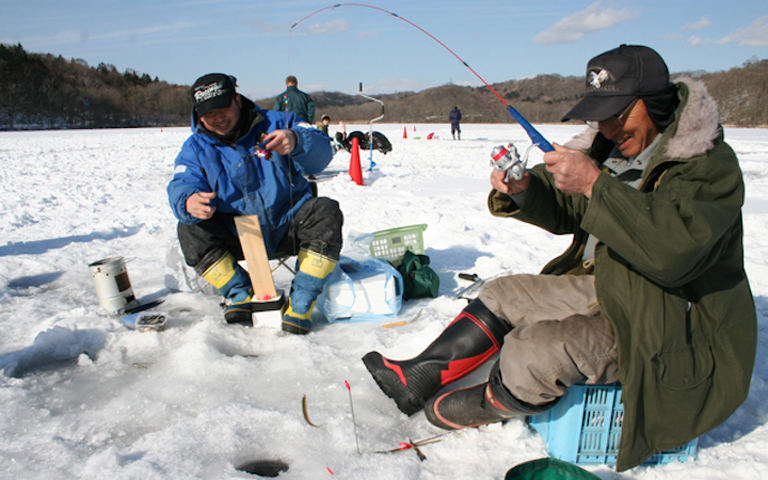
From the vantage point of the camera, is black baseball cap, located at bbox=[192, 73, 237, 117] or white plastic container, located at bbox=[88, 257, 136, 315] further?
white plastic container, located at bbox=[88, 257, 136, 315]

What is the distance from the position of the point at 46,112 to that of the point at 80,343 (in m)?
52.6

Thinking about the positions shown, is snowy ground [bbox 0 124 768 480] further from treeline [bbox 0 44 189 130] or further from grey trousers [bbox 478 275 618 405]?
treeline [bbox 0 44 189 130]

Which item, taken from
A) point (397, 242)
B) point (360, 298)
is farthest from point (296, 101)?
point (360, 298)

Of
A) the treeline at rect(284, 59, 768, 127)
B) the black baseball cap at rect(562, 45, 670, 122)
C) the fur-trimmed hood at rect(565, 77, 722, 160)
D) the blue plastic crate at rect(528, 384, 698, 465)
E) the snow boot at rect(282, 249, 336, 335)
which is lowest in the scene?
the blue plastic crate at rect(528, 384, 698, 465)

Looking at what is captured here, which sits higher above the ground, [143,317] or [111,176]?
[111,176]

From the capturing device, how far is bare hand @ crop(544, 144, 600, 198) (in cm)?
159

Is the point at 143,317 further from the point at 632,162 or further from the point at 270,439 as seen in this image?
the point at 632,162

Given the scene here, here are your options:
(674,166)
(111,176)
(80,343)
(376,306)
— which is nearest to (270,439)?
(376,306)

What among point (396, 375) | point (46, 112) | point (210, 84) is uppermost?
point (46, 112)

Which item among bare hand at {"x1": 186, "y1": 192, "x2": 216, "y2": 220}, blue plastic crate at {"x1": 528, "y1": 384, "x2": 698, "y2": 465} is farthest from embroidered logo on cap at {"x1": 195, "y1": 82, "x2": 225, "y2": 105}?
blue plastic crate at {"x1": 528, "y1": 384, "x2": 698, "y2": 465}

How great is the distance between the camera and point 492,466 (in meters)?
1.85

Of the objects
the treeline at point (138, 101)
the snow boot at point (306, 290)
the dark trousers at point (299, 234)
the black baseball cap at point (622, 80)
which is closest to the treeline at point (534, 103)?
the treeline at point (138, 101)

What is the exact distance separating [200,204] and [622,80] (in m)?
2.19

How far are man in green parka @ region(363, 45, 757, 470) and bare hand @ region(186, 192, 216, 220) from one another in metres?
1.80
